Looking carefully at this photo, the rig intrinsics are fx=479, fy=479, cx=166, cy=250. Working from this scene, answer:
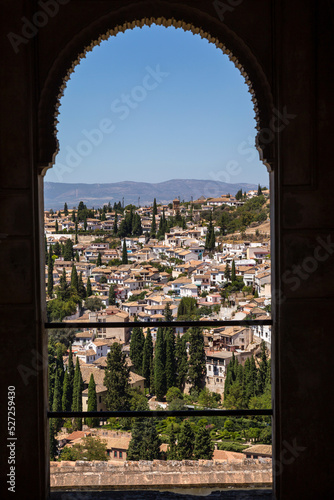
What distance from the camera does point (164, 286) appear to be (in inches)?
211

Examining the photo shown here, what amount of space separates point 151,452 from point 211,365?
0.77m

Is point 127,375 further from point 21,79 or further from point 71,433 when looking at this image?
point 21,79

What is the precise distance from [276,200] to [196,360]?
59.8 inches

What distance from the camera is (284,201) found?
8.09 feet

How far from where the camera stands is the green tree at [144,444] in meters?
3.53

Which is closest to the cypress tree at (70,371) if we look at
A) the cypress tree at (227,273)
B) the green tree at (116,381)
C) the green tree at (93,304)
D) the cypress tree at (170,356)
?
the green tree at (116,381)

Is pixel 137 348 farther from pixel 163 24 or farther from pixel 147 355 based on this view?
pixel 163 24

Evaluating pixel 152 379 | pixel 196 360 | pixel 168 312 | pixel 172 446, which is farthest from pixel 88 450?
pixel 168 312

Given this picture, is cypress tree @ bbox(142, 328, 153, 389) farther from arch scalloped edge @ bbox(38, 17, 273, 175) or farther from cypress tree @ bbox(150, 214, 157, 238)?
arch scalloped edge @ bbox(38, 17, 273, 175)

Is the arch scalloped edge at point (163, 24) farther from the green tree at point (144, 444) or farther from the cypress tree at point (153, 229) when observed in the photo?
the green tree at point (144, 444)

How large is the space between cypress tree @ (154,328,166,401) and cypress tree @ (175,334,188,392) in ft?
0.34

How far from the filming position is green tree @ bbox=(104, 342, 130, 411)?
A: 3.16m

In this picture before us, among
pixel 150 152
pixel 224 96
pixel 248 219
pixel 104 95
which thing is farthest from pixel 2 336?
pixel 104 95

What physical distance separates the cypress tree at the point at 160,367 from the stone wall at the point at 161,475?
1.94ft
